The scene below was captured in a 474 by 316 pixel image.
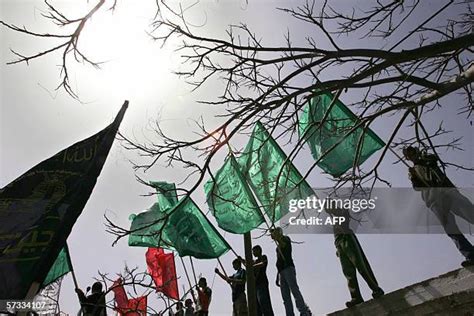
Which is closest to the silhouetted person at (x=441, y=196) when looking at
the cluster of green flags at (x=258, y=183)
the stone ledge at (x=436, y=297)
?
the stone ledge at (x=436, y=297)

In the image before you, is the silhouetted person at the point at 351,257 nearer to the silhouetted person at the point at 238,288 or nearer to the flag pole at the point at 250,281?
the flag pole at the point at 250,281

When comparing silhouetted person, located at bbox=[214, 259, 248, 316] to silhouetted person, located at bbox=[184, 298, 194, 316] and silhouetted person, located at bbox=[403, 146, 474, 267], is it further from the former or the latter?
silhouetted person, located at bbox=[403, 146, 474, 267]

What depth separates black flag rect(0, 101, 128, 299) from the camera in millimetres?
3529

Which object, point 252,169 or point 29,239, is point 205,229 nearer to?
point 252,169

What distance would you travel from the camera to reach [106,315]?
7.17 meters

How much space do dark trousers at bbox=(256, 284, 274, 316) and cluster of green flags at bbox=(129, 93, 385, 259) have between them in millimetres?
923

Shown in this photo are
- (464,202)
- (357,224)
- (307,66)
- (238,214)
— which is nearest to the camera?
(307,66)

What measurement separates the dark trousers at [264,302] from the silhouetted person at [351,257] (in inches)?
58.7

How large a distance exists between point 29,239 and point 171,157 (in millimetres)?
1588

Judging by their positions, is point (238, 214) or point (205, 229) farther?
point (205, 229)

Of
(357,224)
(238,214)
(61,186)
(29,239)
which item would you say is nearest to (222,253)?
(238,214)

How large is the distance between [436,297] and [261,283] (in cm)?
309

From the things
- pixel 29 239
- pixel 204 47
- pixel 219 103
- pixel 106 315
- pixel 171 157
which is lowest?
pixel 29 239

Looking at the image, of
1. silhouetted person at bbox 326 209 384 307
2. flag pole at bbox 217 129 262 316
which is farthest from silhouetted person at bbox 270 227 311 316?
silhouetted person at bbox 326 209 384 307
